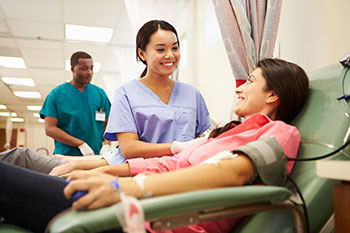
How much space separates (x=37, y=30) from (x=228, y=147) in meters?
4.33

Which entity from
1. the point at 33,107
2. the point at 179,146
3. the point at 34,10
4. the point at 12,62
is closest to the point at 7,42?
the point at 12,62

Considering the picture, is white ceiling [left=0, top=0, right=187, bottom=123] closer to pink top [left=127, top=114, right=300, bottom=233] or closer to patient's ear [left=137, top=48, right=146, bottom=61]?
A: patient's ear [left=137, top=48, right=146, bottom=61]

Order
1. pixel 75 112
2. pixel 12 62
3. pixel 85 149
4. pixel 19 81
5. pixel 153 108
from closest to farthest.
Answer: pixel 153 108 → pixel 85 149 → pixel 75 112 → pixel 12 62 → pixel 19 81

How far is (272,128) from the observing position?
896 mm

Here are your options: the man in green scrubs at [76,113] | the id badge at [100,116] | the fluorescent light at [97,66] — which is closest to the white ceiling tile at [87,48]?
the fluorescent light at [97,66]

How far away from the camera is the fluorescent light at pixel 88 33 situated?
177 inches

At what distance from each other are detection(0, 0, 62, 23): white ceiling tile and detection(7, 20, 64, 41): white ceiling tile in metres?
0.14

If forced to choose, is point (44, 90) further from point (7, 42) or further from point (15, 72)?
point (7, 42)

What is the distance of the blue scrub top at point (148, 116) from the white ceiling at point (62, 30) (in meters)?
1.92

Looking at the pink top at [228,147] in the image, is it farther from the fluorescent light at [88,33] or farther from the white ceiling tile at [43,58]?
the white ceiling tile at [43,58]

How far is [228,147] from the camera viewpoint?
0.97 m

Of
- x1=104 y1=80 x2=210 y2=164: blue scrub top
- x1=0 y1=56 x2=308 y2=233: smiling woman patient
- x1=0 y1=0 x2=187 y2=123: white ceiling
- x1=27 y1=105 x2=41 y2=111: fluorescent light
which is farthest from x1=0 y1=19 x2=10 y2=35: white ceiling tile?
x1=27 y1=105 x2=41 y2=111: fluorescent light

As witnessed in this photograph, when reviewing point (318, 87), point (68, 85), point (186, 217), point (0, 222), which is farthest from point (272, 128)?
point (68, 85)

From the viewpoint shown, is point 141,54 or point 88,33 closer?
point 141,54
